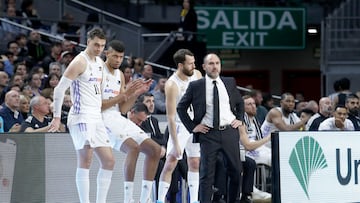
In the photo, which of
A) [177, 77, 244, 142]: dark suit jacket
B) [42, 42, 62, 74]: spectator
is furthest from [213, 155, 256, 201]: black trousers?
[42, 42, 62, 74]: spectator

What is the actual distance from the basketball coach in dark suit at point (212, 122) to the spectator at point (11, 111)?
3.03 metres

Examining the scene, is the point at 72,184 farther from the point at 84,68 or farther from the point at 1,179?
the point at 84,68

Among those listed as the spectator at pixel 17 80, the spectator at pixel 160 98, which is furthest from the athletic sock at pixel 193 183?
the spectator at pixel 160 98

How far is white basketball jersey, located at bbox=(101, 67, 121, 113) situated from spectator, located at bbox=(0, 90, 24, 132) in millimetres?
2668

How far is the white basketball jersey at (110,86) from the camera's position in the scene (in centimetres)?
1413

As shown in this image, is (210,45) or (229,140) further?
(210,45)

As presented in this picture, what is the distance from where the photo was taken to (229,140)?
47.6 ft

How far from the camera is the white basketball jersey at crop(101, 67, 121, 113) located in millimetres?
14133

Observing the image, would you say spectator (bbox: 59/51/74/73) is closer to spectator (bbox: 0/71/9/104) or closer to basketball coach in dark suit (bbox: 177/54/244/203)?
spectator (bbox: 0/71/9/104)

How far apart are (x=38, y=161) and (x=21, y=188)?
0.44 metres

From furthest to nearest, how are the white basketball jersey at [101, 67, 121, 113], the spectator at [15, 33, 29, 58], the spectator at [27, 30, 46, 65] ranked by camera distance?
1. the spectator at [27, 30, 46, 65]
2. the spectator at [15, 33, 29, 58]
3. the white basketball jersey at [101, 67, 121, 113]

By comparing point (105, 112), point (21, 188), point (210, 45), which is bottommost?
point (21, 188)

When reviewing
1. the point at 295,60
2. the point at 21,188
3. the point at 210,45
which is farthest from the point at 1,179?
the point at 295,60

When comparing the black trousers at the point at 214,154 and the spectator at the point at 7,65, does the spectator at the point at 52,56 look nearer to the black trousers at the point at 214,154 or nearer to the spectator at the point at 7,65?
the spectator at the point at 7,65
